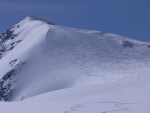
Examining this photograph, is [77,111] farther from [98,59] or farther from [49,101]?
[98,59]

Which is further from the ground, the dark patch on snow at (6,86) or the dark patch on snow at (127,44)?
the dark patch on snow at (127,44)

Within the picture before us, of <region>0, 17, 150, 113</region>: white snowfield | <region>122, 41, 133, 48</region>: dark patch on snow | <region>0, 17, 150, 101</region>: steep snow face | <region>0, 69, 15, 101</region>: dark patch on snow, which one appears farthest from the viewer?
<region>122, 41, 133, 48</region>: dark patch on snow

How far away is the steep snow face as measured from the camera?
37.4 m

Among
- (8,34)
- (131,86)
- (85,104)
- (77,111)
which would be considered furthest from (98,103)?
(8,34)

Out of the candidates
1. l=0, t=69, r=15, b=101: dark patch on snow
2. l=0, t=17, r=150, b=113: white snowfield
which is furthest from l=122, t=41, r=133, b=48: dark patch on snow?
l=0, t=69, r=15, b=101: dark patch on snow

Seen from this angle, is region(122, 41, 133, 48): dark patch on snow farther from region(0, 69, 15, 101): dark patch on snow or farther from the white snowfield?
region(0, 69, 15, 101): dark patch on snow

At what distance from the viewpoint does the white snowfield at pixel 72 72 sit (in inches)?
816

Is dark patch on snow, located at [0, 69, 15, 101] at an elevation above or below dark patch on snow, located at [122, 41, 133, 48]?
below

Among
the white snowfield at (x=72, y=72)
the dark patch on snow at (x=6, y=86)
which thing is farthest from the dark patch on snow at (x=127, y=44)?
the dark patch on snow at (x=6, y=86)

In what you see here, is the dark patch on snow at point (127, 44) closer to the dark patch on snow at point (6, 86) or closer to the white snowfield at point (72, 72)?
the white snowfield at point (72, 72)

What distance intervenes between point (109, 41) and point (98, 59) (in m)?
10.7

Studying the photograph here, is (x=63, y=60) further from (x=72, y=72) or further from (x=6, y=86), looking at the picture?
(x=6, y=86)

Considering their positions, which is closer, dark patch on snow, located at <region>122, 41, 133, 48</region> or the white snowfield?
the white snowfield

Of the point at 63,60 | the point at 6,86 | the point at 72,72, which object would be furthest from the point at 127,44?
the point at 72,72
